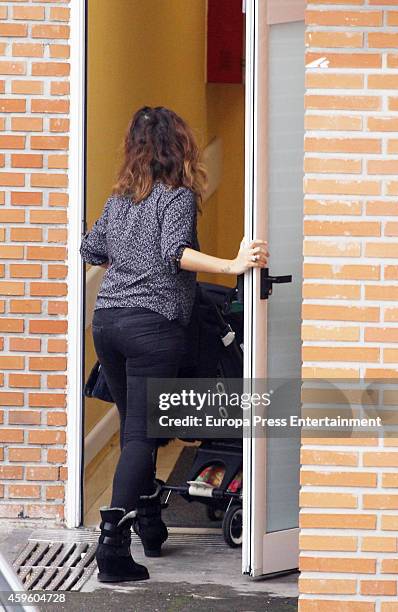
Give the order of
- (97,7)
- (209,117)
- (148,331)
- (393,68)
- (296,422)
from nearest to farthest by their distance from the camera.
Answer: (393,68) → (148,331) → (296,422) → (97,7) → (209,117)

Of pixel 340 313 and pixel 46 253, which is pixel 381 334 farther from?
pixel 46 253

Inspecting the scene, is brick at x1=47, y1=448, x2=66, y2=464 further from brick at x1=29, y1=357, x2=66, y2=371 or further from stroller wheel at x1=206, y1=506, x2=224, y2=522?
stroller wheel at x1=206, y1=506, x2=224, y2=522

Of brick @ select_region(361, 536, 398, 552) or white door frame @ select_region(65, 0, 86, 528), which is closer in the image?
brick @ select_region(361, 536, 398, 552)

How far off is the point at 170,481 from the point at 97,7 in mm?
2293

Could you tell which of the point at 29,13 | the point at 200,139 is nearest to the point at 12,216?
the point at 29,13

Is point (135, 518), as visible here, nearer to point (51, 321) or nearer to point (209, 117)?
point (51, 321)

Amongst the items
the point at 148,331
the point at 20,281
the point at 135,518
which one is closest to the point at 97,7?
the point at 20,281

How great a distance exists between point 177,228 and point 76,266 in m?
0.77

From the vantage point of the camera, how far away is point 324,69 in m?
3.62

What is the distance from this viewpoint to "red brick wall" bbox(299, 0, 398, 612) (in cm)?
361

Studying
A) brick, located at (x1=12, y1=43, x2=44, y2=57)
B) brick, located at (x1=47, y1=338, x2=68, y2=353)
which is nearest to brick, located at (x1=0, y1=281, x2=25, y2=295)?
brick, located at (x1=47, y1=338, x2=68, y2=353)

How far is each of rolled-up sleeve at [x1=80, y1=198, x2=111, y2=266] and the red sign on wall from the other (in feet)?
13.8

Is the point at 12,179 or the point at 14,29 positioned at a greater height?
the point at 14,29

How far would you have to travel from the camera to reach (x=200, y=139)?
832 cm
